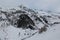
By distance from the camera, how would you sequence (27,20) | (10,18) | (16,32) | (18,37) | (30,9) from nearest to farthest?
(18,37) → (16,32) → (27,20) → (10,18) → (30,9)

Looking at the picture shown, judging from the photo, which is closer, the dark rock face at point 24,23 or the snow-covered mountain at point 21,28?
the snow-covered mountain at point 21,28

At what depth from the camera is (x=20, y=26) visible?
33188mm

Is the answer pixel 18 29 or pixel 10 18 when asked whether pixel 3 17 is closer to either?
pixel 10 18

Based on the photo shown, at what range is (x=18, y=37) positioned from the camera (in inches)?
1045

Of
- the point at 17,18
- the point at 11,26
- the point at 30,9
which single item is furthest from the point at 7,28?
the point at 30,9

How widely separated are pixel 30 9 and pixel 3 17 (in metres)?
13.7

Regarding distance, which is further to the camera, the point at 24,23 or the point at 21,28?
the point at 24,23

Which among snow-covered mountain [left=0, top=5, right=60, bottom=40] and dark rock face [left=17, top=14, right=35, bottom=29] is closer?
snow-covered mountain [left=0, top=5, right=60, bottom=40]

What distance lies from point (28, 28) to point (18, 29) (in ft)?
5.83

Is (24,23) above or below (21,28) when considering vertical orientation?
above

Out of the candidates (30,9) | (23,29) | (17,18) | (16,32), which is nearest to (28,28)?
(23,29)

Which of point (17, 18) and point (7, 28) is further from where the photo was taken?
point (17, 18)

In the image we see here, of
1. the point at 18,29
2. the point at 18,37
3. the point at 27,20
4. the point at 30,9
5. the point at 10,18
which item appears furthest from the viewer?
the point at 30,9

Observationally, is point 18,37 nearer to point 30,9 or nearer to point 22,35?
point 22,35
